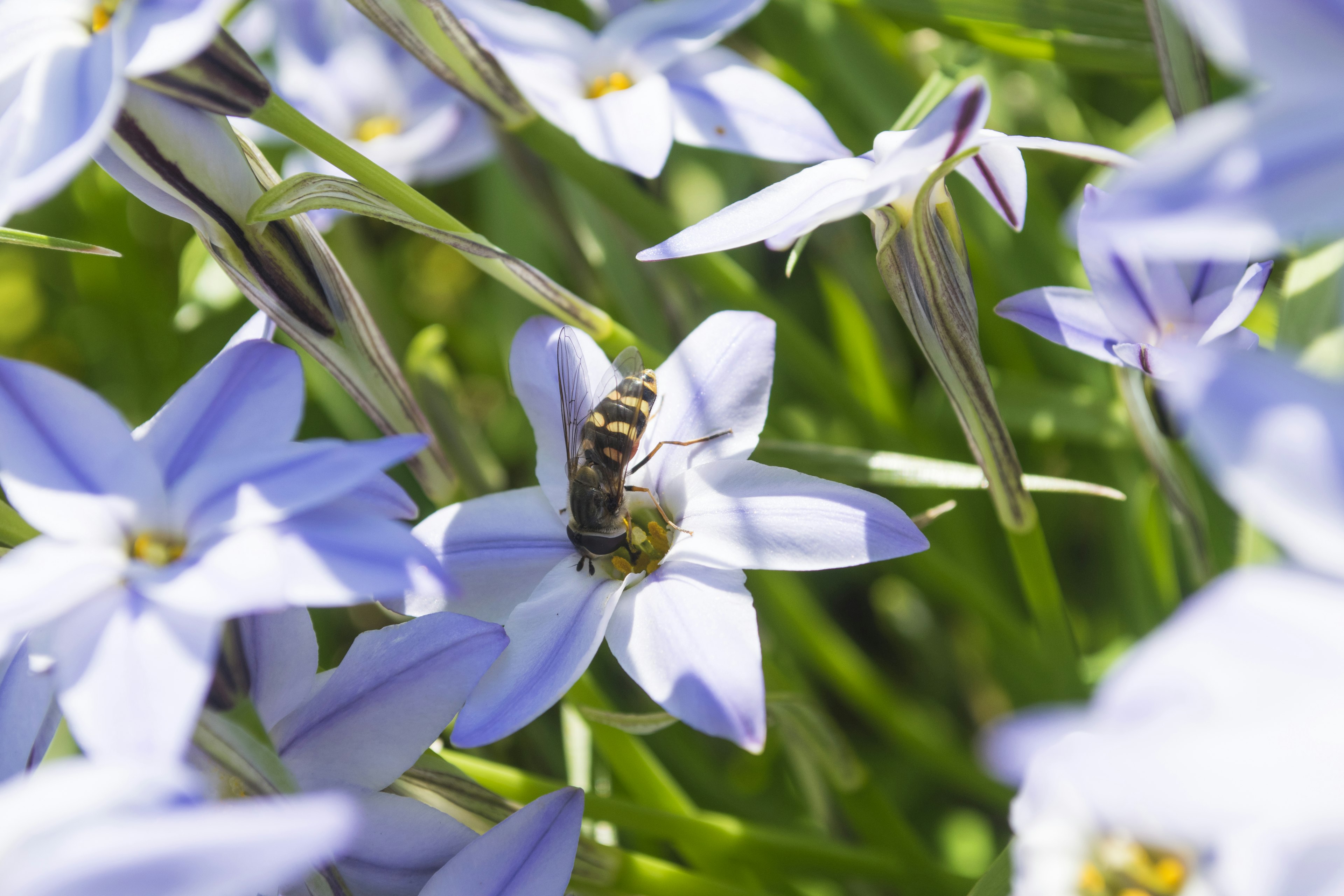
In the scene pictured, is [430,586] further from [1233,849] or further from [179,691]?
[1233,849]

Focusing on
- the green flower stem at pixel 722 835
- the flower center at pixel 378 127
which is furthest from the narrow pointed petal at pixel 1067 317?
the flower center at pixel 378 127

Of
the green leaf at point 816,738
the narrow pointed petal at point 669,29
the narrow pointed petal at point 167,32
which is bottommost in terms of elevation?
the green leaf at point 816,738

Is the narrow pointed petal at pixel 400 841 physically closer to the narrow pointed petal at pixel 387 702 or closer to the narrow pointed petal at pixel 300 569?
the narrow pointed petal at pixel 387 702

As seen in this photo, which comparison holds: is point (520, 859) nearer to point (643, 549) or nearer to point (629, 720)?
point (629, 720)

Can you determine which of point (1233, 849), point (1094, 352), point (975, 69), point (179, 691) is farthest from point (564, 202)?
point (1233, 849)

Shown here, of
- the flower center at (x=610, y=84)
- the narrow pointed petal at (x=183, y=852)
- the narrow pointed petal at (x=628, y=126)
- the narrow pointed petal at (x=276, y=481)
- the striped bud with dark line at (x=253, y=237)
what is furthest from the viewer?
the flower center at (x=610, y=84)

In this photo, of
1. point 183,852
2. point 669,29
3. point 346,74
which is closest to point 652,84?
point 669,29
